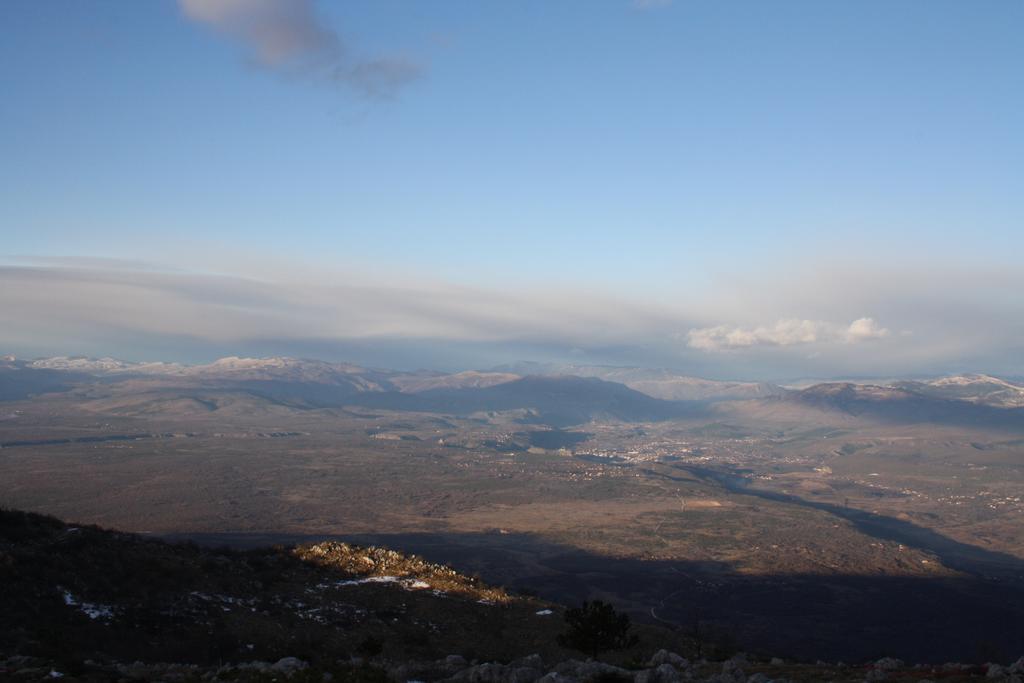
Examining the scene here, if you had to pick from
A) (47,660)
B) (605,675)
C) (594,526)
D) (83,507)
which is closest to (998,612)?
(594,526)

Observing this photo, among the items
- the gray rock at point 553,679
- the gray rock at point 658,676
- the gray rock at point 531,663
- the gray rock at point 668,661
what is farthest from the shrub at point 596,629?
the gray rock at point 553,679

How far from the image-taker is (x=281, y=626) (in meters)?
30.8

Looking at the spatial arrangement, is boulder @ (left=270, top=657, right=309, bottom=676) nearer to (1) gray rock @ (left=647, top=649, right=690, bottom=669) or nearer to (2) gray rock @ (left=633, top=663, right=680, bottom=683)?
(2) gray rock @ (left=633, top=663, right=680, bottom=683)

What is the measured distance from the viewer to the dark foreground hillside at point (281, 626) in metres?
19.7

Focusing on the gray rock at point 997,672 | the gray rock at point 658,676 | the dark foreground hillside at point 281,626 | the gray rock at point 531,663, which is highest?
the gray rock at point 997,672

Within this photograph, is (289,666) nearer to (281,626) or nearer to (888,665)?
(281,626)

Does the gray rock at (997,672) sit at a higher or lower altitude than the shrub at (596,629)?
higher

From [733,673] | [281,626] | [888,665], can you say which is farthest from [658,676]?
[281,626]

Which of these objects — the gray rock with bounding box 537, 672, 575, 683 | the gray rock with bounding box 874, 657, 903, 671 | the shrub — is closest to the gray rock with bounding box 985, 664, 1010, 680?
the gray rock with bounding box 874, 657, 903, 671

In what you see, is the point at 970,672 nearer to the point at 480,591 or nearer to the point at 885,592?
the point at 480,591

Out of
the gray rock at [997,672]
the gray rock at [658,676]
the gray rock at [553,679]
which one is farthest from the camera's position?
the gray rock at [658,676]

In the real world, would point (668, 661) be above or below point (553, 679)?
below

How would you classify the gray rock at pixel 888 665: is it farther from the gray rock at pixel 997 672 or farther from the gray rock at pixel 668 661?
the gray rock at pixel 668 661

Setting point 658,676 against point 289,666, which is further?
point 289,666
